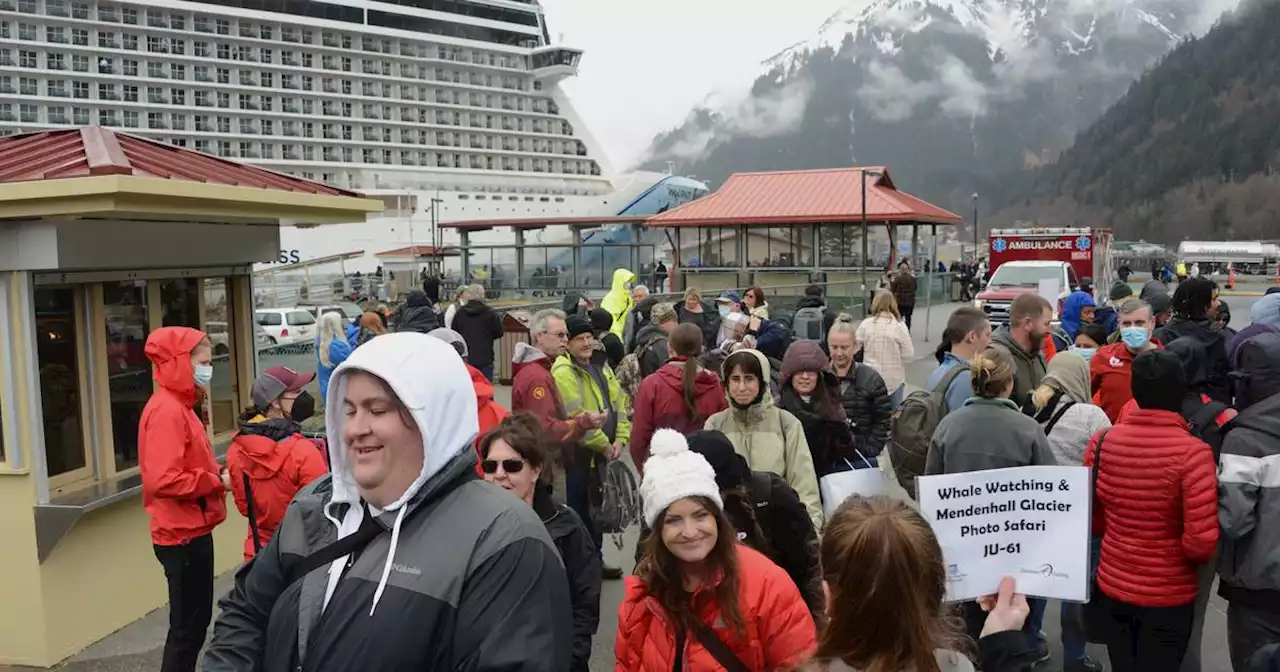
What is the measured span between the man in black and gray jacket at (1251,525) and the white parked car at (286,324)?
862 inches

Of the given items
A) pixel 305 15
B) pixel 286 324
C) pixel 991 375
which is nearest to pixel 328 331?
pixel 991 375

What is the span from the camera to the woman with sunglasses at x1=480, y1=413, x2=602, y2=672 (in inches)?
122

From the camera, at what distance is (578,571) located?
3176mm

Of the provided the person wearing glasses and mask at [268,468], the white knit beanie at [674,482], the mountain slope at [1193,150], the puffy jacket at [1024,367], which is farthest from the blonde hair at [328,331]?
the mountain slope at [1193,150]

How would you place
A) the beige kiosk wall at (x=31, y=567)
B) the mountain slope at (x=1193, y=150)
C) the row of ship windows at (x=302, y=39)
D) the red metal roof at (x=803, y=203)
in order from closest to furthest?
1. the beige kiosk wall at (x=31, y=567)
2. the red metal roof at (x=803, y=203)
3. the row of ship windows at (x=302, y=39)
4. the mountain slope at (x=1193, y=150)

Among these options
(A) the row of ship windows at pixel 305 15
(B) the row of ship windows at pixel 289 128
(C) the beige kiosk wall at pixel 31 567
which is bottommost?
(C) the beige kiosk wall at pixel 31 567

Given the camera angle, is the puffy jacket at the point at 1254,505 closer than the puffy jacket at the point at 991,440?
Yes

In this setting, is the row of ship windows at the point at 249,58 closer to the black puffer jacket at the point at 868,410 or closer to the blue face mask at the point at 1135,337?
the black puffer jacket at the point at 868,410

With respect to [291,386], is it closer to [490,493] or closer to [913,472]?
[490,493]

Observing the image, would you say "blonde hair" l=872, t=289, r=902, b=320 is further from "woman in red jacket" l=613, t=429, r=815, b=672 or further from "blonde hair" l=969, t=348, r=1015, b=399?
"woman in red jacket" l=613, t=429, r=815, b=672

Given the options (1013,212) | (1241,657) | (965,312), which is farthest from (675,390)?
(1013,212)

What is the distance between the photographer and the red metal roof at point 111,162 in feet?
16.0

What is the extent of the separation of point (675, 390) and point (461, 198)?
199ft

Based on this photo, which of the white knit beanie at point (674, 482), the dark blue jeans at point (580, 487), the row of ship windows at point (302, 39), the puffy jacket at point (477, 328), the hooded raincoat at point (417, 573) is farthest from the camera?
the row of ship windows at point (302, 39)
